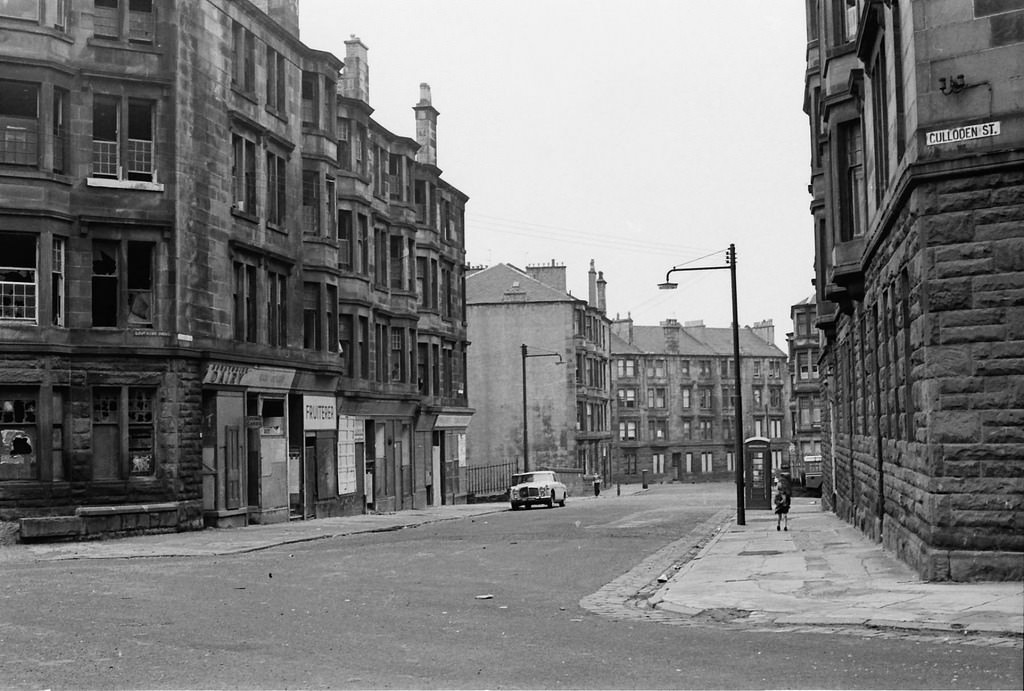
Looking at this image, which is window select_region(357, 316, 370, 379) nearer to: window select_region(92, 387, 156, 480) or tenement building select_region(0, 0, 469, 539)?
tenement building select_region(0, 0, 469, 539)

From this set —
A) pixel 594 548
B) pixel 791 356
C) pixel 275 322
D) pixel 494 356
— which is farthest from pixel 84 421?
pixel 791 356

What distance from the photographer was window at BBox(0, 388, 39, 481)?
27.7 metres

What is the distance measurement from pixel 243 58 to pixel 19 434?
1300cm

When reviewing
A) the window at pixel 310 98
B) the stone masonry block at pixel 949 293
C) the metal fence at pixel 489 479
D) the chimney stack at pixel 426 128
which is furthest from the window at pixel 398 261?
the stone masonry block at pixel 949 293

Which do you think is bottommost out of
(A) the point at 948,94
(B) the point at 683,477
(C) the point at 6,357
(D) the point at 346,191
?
(B) the point at 683,477

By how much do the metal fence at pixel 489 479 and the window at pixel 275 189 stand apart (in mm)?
25075

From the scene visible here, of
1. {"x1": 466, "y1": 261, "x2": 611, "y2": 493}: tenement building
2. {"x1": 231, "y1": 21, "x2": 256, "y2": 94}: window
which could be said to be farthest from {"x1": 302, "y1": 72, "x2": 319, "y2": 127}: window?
{"x1": 466, "y1": 261, "x2": 611, "y2": 493}: tenement building

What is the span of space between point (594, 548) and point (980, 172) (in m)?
11.8

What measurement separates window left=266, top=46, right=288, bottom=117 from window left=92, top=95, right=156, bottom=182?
6.05 meters

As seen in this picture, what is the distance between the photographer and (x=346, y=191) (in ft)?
141

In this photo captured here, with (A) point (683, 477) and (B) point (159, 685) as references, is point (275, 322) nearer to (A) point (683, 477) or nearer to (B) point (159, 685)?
(B) point (159, 685)

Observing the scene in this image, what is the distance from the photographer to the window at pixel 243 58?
111ft

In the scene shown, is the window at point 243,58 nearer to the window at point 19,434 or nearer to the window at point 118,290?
the window at point 118,290

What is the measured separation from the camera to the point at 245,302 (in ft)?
112
